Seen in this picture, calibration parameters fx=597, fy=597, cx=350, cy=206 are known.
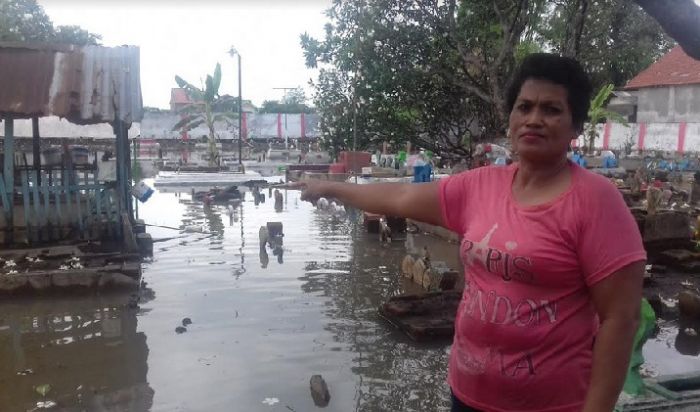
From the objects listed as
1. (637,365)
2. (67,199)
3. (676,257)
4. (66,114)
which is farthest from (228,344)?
(676,257)

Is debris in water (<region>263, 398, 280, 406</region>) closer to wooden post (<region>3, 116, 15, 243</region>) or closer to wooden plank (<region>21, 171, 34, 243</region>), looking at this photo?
wooden plank (<region>21, 171, 34, 243</region>)

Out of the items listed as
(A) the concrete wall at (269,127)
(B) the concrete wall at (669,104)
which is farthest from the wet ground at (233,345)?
(A) the concrete wall at (269,127)

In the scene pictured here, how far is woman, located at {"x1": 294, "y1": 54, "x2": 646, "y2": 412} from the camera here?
1.61 m

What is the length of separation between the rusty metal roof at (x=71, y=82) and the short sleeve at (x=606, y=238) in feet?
32.1

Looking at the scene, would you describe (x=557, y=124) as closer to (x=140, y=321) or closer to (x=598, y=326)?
(x=598, y=326)

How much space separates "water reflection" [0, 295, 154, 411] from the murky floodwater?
0.05 ft

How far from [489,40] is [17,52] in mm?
8823

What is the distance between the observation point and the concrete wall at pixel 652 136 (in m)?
22.5

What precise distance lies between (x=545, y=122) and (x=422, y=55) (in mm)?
10095

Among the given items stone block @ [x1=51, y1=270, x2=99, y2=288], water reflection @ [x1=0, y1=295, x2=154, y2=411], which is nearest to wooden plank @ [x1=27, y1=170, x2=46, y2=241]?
stone block @ [x1=51, y1=270, x2=99, y2=288]

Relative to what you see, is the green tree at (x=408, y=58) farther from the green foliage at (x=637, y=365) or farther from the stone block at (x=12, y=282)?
the green foliage at (x=637, y=365)

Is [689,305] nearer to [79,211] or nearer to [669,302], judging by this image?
[669,302]

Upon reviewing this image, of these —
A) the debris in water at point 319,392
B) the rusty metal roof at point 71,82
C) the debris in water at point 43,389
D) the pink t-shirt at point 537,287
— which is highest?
the rusty metal roof at point 71,82

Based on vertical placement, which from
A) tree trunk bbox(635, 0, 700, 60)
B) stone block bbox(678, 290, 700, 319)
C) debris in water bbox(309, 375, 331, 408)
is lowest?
debris in water bbox(309, 375, 331, 408)
